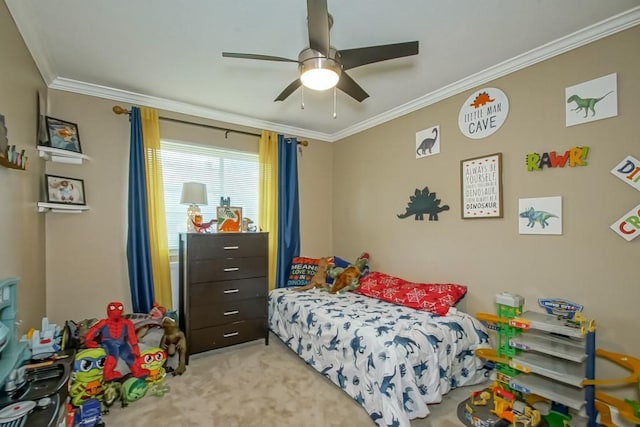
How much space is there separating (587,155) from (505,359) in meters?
1.49

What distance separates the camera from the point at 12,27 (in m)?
1.75

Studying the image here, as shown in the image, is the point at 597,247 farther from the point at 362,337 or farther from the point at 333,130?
the point at 333,130

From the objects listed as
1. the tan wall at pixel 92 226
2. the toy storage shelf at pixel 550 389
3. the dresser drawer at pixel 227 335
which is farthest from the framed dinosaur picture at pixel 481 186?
the tan wall at pixel 92 226

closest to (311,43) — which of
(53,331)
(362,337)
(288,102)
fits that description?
(288,102)

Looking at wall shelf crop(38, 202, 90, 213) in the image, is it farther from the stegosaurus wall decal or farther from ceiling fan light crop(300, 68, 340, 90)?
the stegosaurus wall decal

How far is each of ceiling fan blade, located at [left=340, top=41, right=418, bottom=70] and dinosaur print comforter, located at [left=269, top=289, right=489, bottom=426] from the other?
178 cm

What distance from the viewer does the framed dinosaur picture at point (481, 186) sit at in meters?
2.45

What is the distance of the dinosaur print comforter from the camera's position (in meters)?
1.89

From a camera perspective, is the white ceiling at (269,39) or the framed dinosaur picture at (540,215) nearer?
the white ceiling at (269,39)

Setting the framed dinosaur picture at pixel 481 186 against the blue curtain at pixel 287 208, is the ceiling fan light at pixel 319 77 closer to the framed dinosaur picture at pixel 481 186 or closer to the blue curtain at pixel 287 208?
the framed dinosaur picture at pixel 481 186

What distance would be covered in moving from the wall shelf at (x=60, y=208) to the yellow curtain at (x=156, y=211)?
0.53 meters

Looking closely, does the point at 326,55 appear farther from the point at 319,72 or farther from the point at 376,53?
the point at 376,53

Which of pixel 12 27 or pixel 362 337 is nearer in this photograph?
pixel 12 27

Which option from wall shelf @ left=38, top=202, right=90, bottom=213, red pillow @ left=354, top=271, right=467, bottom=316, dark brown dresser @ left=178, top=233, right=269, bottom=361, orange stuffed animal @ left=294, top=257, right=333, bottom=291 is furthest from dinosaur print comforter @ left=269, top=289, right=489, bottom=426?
wall shelf @ left=38, top=202, right=90, bottom=213
